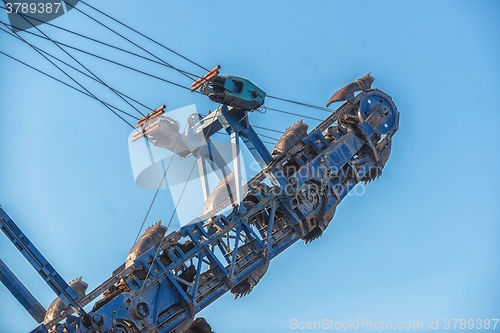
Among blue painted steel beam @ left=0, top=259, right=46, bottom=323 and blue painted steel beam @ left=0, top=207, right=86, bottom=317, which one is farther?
blue painted steel beam @ left=0, top=259, right=46, bottom=323

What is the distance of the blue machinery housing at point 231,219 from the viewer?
70.4 feet

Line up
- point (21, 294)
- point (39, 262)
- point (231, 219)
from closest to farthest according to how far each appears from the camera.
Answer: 1. point (39, 262)
2. point (21, 294)
3. point (231, 219)

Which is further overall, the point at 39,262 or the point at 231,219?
the point at 231,219

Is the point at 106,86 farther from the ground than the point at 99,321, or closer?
farther from the ground

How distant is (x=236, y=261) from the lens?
949 inches

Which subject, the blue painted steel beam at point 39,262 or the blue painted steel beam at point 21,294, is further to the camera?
the blue painted steel beam at point 21,294

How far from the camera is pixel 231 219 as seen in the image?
78.0 feet

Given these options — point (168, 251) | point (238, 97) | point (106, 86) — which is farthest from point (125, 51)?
point (168, 251)

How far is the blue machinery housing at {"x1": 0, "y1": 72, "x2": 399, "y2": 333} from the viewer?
21.5m

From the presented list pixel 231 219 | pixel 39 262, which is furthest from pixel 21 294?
pixel 231 219

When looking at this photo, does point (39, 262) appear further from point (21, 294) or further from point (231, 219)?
point (231, 219)

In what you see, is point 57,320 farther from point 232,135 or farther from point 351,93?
point 351,93

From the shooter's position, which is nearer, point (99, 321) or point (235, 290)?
point (99, 321)

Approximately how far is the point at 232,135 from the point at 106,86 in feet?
14.4
